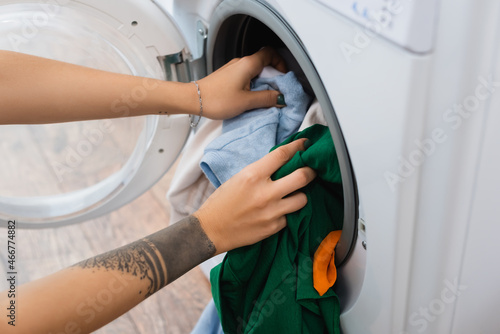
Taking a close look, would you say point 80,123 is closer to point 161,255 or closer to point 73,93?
point 73,93

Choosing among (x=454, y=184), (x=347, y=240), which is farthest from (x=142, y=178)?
(x=454, y=184)

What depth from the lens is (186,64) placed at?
937mm

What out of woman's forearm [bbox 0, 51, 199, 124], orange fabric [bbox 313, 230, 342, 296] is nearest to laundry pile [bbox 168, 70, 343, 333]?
orange fabric [bbox 313, 230, 342, 296]

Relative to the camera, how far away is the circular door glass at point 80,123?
89cm

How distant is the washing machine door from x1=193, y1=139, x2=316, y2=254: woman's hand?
0.24 meters

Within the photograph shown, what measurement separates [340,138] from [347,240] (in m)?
0.16

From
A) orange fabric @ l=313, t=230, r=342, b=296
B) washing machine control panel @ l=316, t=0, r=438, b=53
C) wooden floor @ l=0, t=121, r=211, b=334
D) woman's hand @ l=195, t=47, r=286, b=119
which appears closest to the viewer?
washing machine control panel @ l=316, t=0, r=438, b=53

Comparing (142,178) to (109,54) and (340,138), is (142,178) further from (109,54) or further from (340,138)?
(340,138)

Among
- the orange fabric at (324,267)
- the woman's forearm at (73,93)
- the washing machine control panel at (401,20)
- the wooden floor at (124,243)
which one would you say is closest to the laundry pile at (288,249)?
the orange fabric at (324,267)

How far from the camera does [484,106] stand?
0.48m

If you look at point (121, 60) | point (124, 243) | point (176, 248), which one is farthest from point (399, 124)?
point (124, 243)

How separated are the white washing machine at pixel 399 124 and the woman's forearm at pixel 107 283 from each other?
0.21 m

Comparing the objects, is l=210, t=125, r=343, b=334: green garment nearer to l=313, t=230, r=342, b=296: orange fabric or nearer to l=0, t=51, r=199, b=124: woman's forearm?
l=313, t=230, r=342, b=296: orange fabric

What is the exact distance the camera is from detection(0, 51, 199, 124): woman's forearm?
29.6 inches
